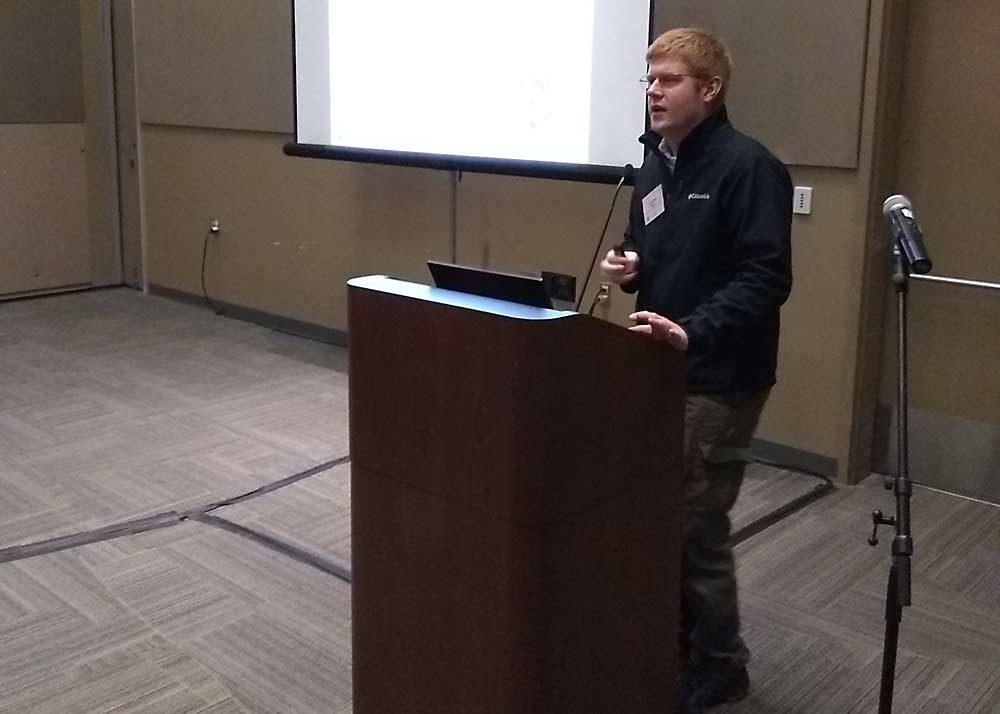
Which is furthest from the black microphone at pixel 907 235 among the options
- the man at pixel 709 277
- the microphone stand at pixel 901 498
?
Answer: the man at pixel 709 277

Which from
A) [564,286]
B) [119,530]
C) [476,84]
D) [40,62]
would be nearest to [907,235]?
[119,530]

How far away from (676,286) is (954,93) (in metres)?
1.83

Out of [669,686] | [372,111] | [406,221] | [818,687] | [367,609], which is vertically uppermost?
[372,111]

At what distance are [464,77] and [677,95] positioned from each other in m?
2.45

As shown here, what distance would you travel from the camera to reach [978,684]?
7.54 feet

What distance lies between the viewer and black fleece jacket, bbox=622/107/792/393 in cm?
185

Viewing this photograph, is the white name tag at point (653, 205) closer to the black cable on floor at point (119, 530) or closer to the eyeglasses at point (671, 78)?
the eyeglasses at point (671, 78)

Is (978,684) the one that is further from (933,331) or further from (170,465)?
(170,465)

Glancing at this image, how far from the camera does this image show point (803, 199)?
137 inches

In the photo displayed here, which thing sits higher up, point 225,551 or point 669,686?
point 669,686

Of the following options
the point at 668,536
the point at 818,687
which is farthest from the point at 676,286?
the point at 818,687

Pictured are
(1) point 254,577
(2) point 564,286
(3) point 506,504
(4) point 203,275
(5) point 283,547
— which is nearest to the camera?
(3) point 506,504

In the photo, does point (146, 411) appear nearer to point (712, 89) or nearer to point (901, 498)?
point (712, 89)

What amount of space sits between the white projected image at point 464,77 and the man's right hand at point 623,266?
186 cm
